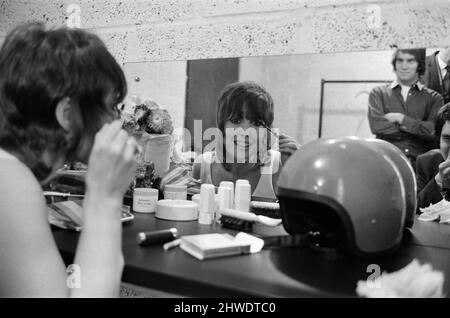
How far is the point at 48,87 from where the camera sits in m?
0.63

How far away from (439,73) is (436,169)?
0.66ft

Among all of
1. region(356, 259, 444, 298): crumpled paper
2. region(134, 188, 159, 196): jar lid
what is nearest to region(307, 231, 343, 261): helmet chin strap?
region(356, 259, 444, 298): crumpled paper

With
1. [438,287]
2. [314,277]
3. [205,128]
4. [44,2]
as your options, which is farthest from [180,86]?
[438,287]

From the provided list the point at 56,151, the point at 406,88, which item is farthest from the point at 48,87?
the point at 406,88

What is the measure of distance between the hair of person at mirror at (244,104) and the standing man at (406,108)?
24 centimetres

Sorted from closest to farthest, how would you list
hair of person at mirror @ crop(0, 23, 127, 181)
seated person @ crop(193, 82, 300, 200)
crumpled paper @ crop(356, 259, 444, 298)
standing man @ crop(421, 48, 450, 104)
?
1. crumpled paper @ crop(356, 259, 444, 298)
2. hair of person at mirror @ crop(0, 23, 127, 181)
3. standing man @ crop(421, 48, 450, 104)
4. seated person @ crop(193, 82, 300, 200)

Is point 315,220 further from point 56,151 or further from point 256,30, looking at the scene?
point 256,30

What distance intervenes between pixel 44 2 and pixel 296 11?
0.86 meters

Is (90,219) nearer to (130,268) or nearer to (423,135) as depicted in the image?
(130,268)

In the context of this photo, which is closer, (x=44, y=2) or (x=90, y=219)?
(x=90, y=219)

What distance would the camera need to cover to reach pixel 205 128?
3.62 feet

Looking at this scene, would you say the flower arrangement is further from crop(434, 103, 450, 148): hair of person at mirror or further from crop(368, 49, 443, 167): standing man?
crop(434, 103, 450, 148): hair of person at mirror

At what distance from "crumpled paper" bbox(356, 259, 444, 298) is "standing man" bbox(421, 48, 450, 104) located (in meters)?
0.49

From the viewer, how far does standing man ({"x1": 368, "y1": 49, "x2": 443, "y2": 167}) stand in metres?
0.89
